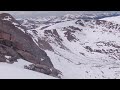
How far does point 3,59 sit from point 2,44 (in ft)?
4.40

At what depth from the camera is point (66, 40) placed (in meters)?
44.5

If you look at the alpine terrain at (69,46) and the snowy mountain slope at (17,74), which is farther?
the alpine terrain at (69,46)

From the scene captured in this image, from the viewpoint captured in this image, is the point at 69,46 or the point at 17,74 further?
the point at 69,46

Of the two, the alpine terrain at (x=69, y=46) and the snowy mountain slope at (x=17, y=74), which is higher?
the snowy mountain slope at (x=17, y=74)

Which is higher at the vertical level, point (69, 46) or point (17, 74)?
point (17, 74)

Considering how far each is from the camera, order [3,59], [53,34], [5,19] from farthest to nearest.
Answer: [53,34], [5,19], [3,59]

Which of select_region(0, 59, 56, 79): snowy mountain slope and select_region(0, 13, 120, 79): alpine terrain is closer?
select_region(0, 59, 56, 79): snowy mountain slope

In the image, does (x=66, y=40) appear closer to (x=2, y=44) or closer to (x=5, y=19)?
(x=5, y=19)

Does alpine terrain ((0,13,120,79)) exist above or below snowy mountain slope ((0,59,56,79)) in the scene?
below
